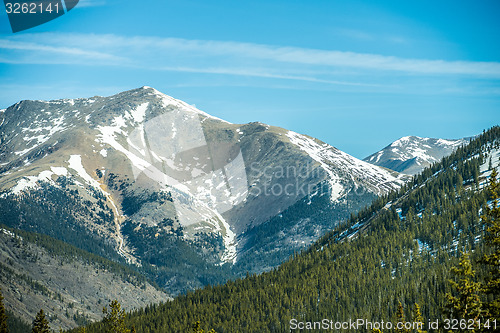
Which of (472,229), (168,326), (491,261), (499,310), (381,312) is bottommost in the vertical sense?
(168,326)

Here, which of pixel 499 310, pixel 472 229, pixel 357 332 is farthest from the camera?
pixel 472 229

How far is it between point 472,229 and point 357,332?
7493 cm

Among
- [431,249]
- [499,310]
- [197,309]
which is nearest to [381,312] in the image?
[431,249]

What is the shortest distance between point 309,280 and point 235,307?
33332 millimetres

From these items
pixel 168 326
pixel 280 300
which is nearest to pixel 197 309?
A: pixel 168 326

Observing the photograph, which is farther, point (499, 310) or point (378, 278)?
point (378, 278)

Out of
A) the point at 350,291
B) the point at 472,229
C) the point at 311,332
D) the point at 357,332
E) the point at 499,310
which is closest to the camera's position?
the point at 499,310

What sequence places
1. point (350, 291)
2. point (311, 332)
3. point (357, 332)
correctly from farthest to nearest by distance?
point (350, 291), point (311, 332), point (357, 332)

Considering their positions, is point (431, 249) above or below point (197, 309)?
above

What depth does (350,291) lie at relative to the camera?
175375 millimetres

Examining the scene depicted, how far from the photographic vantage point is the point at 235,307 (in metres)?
189

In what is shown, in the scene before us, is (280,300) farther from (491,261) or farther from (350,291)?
(491,261)

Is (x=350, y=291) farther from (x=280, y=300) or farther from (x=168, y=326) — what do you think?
(x=168, y=326)

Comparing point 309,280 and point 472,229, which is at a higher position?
point 472,229
